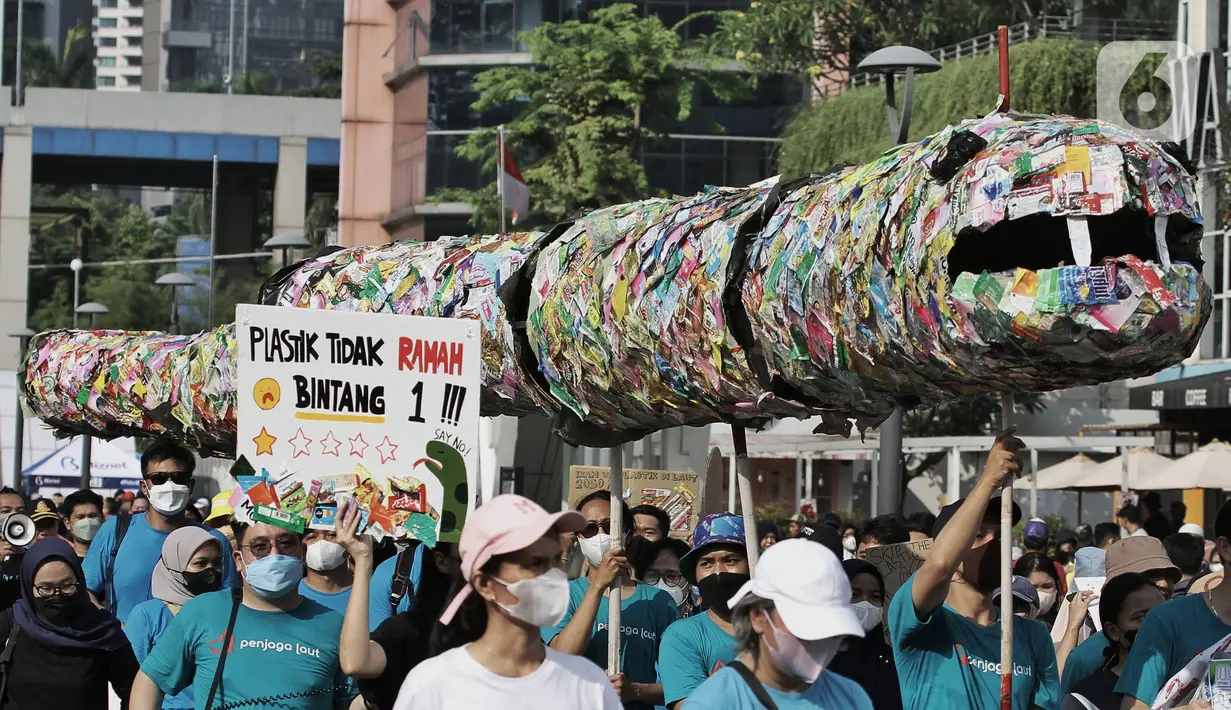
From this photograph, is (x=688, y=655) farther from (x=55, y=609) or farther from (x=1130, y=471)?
(x=1130, y=471)

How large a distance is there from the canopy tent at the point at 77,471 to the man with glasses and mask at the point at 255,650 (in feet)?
76.4

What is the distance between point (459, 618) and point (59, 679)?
3443 millimetres

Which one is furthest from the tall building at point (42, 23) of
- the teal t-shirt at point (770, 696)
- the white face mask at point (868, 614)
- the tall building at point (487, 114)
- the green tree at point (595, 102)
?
the teal t-shirt at point (770, 696)

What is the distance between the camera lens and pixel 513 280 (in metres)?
8.70

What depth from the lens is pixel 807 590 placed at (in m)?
4.76

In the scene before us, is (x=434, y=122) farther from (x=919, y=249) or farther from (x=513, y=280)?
(x=919, y=249)

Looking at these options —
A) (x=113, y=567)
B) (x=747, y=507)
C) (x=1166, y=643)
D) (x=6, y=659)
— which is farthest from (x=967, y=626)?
(x=113, y=567)

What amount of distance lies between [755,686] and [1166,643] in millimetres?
2076

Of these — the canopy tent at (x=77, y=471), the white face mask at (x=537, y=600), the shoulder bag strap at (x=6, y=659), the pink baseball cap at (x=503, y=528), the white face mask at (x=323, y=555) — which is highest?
the pink baseball cap at (x=503, y=528)

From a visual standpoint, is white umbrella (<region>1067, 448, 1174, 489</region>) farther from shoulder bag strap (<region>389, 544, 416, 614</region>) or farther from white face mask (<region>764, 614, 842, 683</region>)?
white face mask (<region>764, 614, 842, 683</region>)

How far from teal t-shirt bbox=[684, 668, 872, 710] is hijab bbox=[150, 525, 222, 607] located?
4.36 metres

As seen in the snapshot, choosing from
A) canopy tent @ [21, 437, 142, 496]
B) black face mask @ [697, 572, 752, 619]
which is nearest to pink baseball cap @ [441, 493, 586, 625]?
black face mask @ [697, 572, 752, 619]

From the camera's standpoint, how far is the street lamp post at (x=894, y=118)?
46.6ft

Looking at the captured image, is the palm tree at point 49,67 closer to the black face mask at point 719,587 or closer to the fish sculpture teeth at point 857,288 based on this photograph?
the fish sculpture teeth at point 857,288
